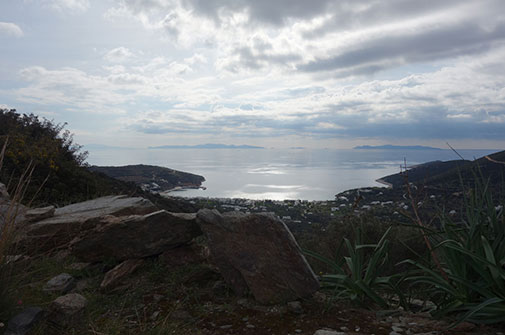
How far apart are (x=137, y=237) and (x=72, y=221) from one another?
48.9 inches

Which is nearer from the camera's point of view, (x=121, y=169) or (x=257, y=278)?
(x=257, y=278)

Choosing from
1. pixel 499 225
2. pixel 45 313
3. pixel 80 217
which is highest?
pixel 499 225

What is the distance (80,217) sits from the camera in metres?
5.40

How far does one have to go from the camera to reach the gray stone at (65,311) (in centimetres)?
298

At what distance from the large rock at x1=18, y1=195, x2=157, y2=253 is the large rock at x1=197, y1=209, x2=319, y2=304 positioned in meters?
2.09

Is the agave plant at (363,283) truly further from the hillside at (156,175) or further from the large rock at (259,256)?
the hillside at (156,175)

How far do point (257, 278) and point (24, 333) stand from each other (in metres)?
2.10

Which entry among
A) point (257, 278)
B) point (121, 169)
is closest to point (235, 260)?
point (257, 278)

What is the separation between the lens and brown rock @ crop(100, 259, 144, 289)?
4230 millimetres

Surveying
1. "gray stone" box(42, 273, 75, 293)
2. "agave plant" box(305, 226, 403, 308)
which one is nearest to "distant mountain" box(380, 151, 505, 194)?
"agave plant" box(305, 226, 403, 308)

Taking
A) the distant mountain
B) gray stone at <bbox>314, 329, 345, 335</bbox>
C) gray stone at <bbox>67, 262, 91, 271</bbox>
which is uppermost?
the distant mountain

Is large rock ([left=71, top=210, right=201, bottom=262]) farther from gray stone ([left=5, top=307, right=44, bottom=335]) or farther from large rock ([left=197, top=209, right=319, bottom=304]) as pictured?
gray stone ([left=5, top=307, right=44, bottom=335])

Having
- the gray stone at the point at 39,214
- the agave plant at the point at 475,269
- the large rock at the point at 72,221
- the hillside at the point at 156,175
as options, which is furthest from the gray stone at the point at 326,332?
the hillside at the point at 156,175

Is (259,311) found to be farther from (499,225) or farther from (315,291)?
(499,225)
